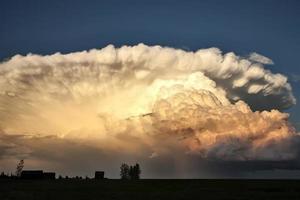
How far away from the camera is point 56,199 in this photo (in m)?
57.6

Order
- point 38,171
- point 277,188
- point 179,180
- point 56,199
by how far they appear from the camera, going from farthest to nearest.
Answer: point 38,171, point 179,180, point 277,188, point 56,199

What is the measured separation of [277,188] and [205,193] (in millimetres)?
14839

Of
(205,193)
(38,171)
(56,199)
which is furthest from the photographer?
(38,171)

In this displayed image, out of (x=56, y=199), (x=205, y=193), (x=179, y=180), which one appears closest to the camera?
(x=56, y=199)

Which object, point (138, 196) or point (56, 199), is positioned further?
point (138, 196)

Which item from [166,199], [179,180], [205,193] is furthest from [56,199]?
[179,180]

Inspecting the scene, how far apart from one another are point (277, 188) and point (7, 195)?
44.1 metres

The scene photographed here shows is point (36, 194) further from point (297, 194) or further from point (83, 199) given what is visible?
point (297, 194)

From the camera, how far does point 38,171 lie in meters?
125

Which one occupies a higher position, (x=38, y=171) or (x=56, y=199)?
(x=38, y=171)

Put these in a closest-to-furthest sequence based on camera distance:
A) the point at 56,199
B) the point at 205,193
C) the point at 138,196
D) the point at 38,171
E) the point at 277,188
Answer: the point at 56,199
the point at 138,196
the point at 205,193
the point at 277,188
the point at 38,171

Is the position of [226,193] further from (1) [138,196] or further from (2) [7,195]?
(2) [7,195]

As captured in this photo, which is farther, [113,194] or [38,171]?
[38,171]

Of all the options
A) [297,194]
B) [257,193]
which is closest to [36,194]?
[257,193]
